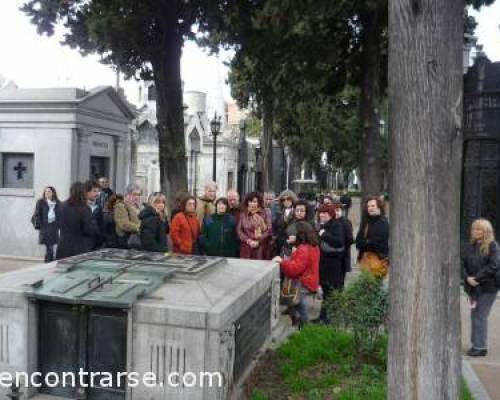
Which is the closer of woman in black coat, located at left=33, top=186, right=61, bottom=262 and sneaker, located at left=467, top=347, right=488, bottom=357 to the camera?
sneaker, located at left=467, top=347, right=488, bottom=357

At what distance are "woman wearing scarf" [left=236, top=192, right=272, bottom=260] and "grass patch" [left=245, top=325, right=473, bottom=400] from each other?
6.09 ft

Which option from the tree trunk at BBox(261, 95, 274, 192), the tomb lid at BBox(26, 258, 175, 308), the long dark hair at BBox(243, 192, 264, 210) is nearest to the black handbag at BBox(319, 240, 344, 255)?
the long dark hair at BBox(243, 192, 264, 210)

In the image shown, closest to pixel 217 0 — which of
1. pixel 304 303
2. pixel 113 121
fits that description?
pixel 113 121

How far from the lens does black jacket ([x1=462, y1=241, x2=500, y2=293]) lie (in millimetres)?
6711

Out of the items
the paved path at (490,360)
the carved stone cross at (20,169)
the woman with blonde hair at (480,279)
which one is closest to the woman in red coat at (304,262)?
the woman with blonde hair at (480,279)

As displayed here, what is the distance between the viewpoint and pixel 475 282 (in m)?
6.78

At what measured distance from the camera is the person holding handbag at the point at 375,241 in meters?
7.47

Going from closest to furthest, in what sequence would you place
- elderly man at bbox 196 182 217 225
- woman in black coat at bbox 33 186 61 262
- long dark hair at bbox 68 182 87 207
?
long dark hair at bbox 68 182 87 207, elderly man at bbox 196 182 217 225, woman in black coat at bbox 33 186 61 262

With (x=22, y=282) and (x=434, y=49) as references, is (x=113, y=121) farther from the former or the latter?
(x=434, y=49)

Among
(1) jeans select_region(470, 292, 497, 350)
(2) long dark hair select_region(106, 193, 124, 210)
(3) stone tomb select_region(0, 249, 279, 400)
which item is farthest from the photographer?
(2) long dark hair select_region(106, 193, 124, 210)

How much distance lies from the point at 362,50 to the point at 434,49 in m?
13.2

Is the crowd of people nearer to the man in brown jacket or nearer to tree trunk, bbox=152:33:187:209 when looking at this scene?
the man in brown jacket

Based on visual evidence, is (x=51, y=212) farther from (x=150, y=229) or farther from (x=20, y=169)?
(x=150, y=229)

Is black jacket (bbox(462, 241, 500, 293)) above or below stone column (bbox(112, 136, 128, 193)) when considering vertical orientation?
below
